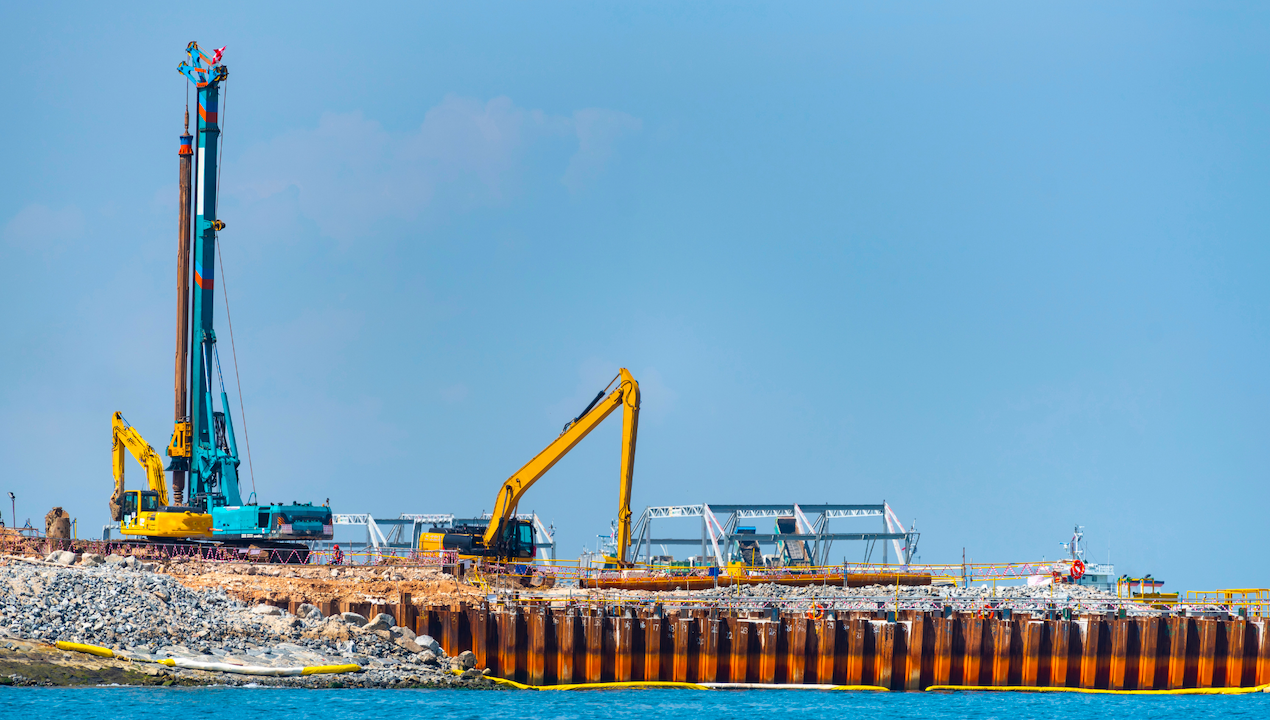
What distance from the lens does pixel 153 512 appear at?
70812 mm

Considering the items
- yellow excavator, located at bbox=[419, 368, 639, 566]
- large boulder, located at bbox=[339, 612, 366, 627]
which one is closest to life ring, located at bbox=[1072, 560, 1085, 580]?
yellow excavator, located at bbox=[419, 368, 639, 566]

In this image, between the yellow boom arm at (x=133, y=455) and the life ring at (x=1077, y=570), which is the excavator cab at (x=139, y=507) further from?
the life ring at (x=1077, y=570)

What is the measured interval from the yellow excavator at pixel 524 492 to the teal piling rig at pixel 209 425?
6519 millimetres

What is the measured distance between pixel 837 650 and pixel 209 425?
123ft

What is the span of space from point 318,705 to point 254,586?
17.7 m

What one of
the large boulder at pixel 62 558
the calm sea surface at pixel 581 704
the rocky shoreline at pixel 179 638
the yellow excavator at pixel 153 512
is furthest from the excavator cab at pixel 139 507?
the calm sea surface at pixel 581 704

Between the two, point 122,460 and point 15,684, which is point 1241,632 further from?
point 122,460

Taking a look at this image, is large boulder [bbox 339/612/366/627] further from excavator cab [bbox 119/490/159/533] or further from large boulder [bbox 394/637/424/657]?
excavator cab [bbox 119/490/159/533]

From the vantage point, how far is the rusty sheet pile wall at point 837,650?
161ft

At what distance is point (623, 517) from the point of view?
7269 centimetres

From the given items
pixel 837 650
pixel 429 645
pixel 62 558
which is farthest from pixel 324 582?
pixel 837 650

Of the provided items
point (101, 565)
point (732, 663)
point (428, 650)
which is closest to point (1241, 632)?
point (732, 663)

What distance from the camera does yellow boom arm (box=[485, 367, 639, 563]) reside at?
72625 millimetres

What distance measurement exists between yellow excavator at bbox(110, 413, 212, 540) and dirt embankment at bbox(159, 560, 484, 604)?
14.9ft
